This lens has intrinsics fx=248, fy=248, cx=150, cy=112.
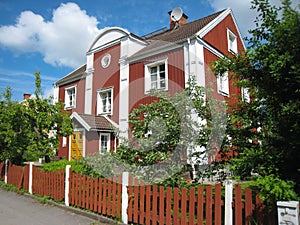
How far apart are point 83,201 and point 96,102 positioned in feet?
37.1

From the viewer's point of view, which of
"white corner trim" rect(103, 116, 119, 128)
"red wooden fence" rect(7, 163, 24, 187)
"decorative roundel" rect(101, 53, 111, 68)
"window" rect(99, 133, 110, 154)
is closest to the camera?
"red wooden fence" rect(7, 163, 24, 187)

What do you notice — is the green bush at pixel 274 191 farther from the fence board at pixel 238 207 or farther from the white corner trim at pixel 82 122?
the white corner trim at pixel 82 122

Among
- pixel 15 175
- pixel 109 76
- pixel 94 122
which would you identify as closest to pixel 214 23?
pixel 109 76

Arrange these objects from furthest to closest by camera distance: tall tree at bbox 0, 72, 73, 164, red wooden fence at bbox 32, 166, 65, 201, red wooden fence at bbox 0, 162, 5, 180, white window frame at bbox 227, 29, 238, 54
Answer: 1. white window frame at bbox 227, 29, 238, 54
2. red wooden fence at bbox 0, 162, 5, 180
3. tall tree at bbox 0, 72, 73, 164
4. red wooden fence at bbox 32, 166, 65, 201

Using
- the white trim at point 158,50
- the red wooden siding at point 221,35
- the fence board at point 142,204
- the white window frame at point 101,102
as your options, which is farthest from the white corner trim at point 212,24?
the fence board at point 142,204

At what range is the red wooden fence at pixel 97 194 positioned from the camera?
553 cm

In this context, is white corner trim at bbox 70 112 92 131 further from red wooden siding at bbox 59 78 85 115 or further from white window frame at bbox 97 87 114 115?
red wooden siding at bbox 59 78 85 115

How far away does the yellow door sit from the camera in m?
15.9

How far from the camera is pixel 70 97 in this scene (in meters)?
20.2

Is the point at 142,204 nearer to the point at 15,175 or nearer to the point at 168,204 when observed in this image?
the point at 168,204

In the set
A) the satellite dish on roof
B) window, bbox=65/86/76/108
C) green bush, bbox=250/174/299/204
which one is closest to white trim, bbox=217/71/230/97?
the satellite dish on roof

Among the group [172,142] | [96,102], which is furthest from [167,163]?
[96,102]

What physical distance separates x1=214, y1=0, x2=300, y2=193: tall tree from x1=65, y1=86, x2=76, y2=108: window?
1649cm

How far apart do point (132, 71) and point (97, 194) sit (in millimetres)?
10126
